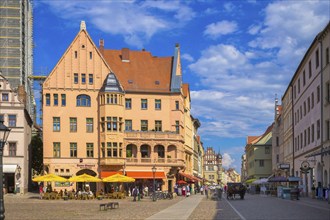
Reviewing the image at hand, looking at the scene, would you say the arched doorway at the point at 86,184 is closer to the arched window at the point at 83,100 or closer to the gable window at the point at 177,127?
the arched window at the point at 83,100

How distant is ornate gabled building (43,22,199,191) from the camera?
71.1 m

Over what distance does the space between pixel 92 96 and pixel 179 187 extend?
61.3 ft

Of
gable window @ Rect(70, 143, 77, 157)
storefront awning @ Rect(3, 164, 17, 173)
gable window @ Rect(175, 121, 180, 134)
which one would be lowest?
storefront awning @ Rect(3, 164, 17, 173)

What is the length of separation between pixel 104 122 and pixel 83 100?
438cm

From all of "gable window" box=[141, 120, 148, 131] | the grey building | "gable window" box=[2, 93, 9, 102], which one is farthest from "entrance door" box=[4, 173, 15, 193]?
the grey building

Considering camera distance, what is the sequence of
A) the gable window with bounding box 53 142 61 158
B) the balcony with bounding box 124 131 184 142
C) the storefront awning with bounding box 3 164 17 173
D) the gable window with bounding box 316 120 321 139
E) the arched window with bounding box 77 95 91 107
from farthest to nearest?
the balcony with bounding box 124 131 184 142, the arched window with bounding box 77 95 91 107, the gable window with bounding box 53 142 61 158, the storefront awning with bounding box 3 164 17 173, the gable window with bounding box 316 120 321 139

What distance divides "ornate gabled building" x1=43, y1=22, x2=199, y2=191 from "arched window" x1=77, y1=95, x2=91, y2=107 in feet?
0.27

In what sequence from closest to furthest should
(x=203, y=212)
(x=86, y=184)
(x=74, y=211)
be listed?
(x=203, y=212)
(x=74, y=211)
(x=86, y=184)

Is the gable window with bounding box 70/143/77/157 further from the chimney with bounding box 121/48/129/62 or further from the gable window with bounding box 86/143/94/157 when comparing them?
the chimney with bounding box 121/48/129/62

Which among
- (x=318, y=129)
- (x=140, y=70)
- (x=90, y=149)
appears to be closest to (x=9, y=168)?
(x=90, y=149)

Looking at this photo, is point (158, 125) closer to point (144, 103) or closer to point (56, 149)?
point (144, 103)

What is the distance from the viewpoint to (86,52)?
2859 inches

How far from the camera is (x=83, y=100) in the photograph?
72.3m

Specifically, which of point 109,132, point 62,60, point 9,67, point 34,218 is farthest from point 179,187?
point 34,218
